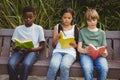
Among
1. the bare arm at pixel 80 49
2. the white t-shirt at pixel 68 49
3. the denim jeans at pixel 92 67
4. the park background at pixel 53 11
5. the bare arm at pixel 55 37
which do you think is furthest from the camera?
the park background at pixel 53 11

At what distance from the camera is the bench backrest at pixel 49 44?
5480 millimetres

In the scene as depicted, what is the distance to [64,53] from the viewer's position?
505 cm

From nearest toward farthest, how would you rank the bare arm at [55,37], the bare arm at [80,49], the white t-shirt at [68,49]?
the bare arm at [80,49] < the white t-shirt at [68,49] < the bare arm at [55,37]

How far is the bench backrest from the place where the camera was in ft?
18.0

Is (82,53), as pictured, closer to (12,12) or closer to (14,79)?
(14,79)

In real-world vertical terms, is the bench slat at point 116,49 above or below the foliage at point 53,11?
below

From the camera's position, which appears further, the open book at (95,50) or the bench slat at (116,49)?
the bench slat at (116,49)

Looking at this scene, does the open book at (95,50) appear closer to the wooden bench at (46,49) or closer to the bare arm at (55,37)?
the wooden bench at (46,49)

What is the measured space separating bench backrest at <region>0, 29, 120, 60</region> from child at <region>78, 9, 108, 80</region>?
1.57ft

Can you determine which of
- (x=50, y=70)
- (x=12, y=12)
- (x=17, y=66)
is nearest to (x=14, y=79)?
(x=17, y=66)

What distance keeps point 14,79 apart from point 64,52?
0.84 meters

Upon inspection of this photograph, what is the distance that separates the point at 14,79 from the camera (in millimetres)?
4797

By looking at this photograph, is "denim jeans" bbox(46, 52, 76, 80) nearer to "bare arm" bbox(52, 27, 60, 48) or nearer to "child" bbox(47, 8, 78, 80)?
"child" bbox(47, 8, 78, 80)

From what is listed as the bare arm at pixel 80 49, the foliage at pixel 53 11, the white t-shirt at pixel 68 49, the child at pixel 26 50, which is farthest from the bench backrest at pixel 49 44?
the foliage at pixel 53 11
